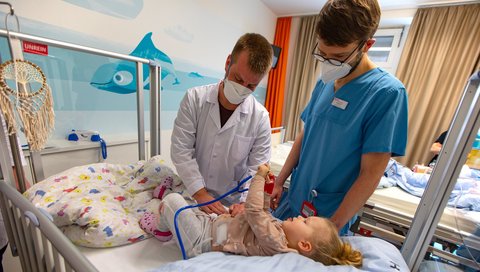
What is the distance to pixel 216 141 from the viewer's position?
1.27m

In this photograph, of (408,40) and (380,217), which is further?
(408,40)

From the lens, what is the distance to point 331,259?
89 centimetres

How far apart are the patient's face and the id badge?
73 millimetres

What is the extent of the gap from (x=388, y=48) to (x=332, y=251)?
402 cm

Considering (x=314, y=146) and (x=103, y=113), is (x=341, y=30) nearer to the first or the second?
(x=314, y=146)

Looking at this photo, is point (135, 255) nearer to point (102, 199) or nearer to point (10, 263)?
point (102, 199)

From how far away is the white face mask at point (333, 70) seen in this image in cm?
94

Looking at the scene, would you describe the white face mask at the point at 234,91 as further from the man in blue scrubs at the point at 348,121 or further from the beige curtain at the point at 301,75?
the beige curtain at the point at 301,75

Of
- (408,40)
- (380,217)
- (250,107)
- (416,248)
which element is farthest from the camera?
(408,40)

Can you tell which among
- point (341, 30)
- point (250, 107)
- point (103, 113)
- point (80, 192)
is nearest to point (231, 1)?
point (103, 113)

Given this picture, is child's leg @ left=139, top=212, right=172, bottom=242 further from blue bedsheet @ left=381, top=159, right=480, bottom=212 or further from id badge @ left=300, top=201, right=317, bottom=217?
blue bedsheet @ left=381, top=159, right=480, bottom=212

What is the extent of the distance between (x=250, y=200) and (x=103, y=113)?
171cm

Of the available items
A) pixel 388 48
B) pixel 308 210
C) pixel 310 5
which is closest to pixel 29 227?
pixel 308 210

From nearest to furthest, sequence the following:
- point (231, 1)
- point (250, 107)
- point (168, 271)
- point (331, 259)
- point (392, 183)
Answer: point (168, 271), point (331, 259), point (250, 107), point (392, 183), point (231, 1)
